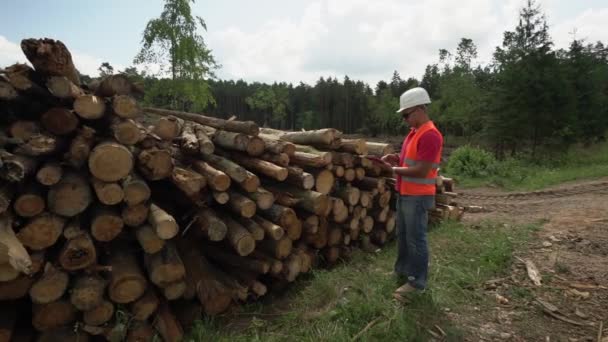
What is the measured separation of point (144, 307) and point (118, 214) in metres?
0.83

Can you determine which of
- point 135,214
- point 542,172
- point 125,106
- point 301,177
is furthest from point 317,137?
point 542,172

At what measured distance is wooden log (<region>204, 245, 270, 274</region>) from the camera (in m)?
3.96

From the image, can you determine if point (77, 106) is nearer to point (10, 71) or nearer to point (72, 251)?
point (10, 71)

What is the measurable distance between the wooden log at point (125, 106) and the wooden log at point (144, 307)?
5.19ft

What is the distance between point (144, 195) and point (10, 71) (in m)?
1.50

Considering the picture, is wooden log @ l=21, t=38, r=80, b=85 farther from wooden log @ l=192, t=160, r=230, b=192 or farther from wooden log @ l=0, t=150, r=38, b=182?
wooden log @ l=192, t=160, r=230, b=192

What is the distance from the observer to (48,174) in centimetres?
296

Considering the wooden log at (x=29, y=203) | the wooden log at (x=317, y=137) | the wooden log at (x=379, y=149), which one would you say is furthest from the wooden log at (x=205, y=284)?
the wooden log at (x=379, y=149)

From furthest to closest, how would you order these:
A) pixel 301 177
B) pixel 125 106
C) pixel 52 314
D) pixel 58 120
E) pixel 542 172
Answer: pixel 542 172
pixel 301 177
pixel 125 106
pixel 58 120
pixel 52 314

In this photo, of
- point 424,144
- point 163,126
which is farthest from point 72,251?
point 424,144

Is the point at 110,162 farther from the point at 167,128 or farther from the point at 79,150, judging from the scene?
the point at 167,128

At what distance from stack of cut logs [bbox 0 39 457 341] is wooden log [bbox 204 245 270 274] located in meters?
0.01

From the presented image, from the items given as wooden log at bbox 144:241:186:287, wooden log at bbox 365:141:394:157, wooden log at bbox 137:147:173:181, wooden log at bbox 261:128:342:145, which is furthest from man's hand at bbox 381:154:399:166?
wooden log at bbox 144:241:186:287

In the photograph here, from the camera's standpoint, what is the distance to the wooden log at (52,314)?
2.95 meters
